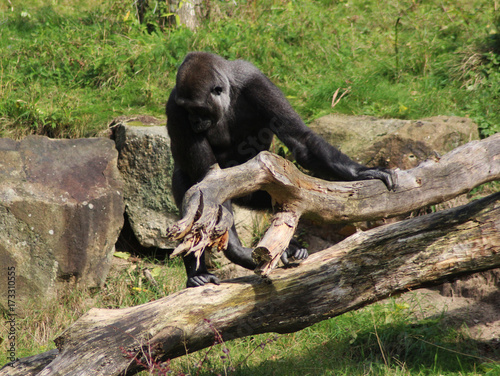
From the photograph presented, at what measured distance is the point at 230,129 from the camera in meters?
4.57

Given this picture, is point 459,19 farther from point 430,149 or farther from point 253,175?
point 253,175

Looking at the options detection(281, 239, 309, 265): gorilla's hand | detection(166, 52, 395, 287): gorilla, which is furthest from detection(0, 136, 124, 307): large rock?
detection(281, 239, 309, 265): gorilla's hand

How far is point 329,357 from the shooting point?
405cm

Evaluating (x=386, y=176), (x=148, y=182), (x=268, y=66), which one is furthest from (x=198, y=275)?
(x=268, y=66)

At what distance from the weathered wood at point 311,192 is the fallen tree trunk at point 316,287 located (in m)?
0.03

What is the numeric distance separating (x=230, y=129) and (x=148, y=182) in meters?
1.55

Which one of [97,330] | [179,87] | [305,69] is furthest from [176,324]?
[305,69]

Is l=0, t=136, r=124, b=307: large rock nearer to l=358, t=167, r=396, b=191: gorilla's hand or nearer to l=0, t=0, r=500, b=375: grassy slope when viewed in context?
l=0, t=0, r=500, b=375: grassy slope

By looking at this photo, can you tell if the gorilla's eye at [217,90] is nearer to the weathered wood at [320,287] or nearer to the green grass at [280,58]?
the weathered wood at [320,287]

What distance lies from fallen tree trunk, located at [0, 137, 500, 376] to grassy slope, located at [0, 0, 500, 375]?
1.20 meters

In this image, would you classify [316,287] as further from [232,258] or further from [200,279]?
[232,258]

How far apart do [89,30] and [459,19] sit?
512 centimetres

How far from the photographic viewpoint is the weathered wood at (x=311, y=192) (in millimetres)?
2514

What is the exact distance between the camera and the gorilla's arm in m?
3.98
